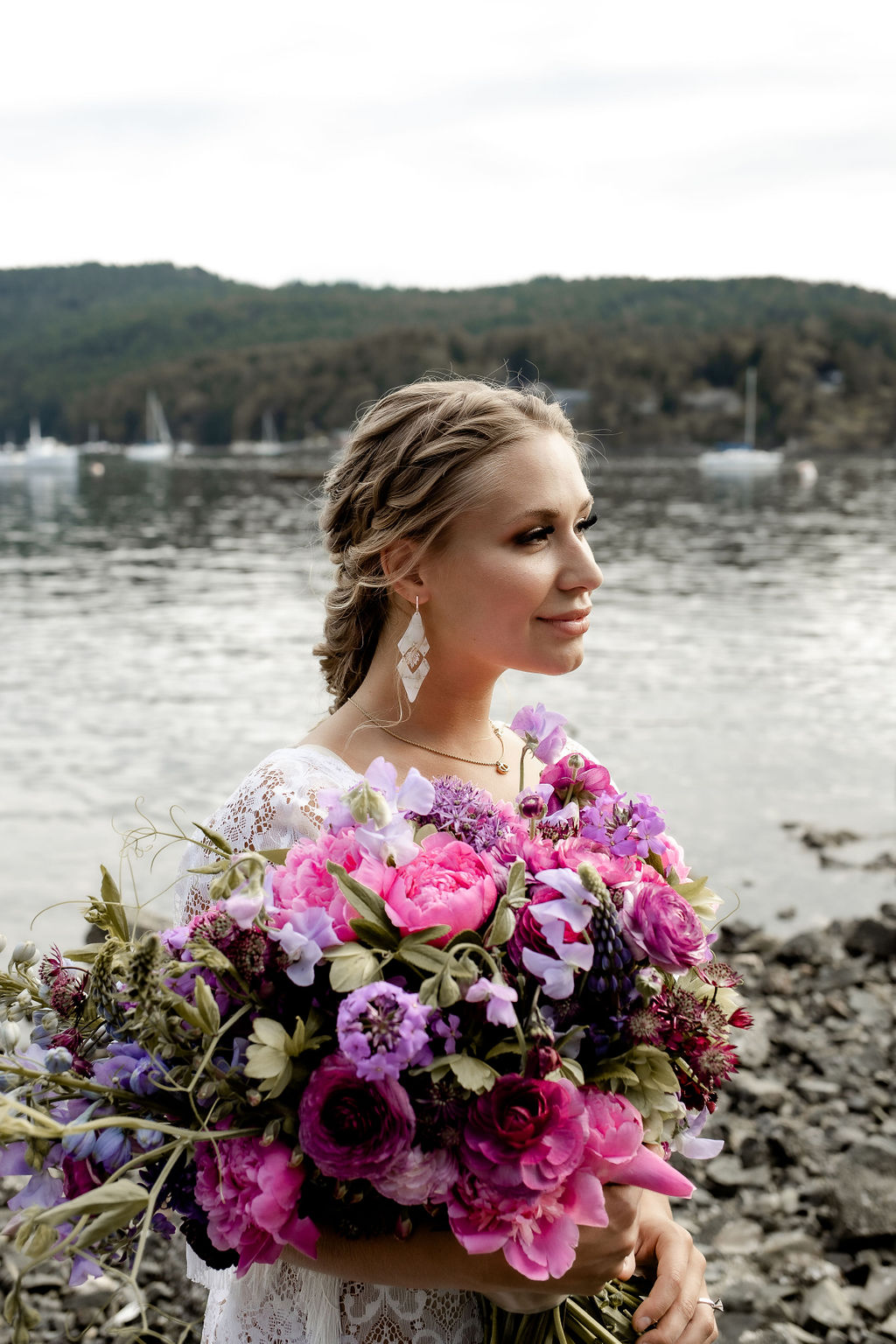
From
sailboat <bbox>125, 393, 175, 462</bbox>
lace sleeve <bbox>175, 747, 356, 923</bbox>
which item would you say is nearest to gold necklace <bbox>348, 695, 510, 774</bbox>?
lace sleeve <bbox>175, 747, 356, 923</bbox>

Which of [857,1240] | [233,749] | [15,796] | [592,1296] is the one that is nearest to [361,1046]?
[592,1296]

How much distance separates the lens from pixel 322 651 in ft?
10.4

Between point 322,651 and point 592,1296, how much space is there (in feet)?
5.51

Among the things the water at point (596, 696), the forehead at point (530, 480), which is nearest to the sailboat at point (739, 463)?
the water at point (596, 696)

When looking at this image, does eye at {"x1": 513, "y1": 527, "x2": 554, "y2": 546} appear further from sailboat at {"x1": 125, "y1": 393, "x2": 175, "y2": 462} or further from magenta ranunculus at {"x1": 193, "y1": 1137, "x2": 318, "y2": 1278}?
sailboat at {"x1": 125, "y1": 393, "x2": 175, "y2": 462}

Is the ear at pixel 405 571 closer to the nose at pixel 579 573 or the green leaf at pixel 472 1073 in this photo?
the nose at pixel 579 573

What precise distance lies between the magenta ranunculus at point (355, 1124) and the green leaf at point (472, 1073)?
7 centimetres

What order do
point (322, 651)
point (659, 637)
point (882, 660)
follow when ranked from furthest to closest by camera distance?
1. point (659, 637)
2. point (882, 660)
3. point (322, 651)

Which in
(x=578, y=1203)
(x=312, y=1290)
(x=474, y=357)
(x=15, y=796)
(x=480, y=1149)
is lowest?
(x=15, y=796)

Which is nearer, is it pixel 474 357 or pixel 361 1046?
pixel 361 1046

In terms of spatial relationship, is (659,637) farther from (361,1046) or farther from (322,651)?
(361,1046)

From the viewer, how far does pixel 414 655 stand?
277 cm

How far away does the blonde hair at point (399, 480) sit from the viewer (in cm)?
266

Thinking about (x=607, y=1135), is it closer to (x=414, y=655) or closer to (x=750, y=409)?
(x=414, y=655)
